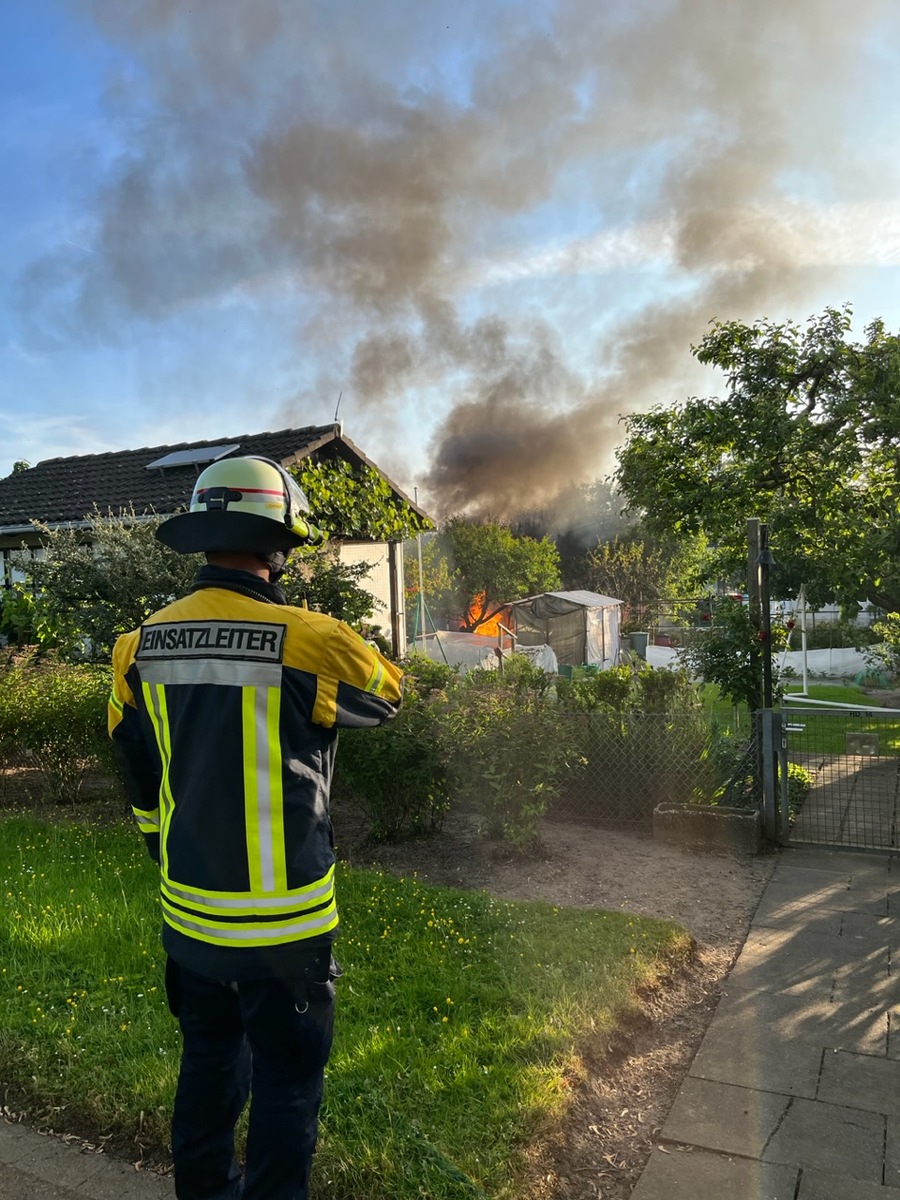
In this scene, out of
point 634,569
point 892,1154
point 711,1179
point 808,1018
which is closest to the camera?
point 711,1179

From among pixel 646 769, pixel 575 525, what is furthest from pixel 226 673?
pixel 575 525

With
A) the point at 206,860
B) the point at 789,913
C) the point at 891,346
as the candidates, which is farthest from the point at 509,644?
the point at 206,860

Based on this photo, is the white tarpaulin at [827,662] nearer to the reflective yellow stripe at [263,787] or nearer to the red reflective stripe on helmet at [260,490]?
the red reflective stripe on helmet at [260,490]

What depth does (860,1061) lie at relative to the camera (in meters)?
3.15

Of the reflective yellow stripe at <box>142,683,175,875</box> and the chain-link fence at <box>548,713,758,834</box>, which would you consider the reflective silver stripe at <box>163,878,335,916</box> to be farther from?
the chain-link fence at <box>548,713,758,834</box>

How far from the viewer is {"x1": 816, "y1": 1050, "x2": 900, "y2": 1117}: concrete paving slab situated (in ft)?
9.45

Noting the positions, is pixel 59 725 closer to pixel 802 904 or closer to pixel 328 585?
pixel 328 585

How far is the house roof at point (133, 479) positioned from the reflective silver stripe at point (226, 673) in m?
9.18

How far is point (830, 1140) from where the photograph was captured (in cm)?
268

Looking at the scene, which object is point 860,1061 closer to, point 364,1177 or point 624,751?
point 364,1177

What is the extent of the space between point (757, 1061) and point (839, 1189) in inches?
28.5

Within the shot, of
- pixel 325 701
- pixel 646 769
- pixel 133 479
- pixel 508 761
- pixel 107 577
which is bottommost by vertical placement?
→ pixel 646 769

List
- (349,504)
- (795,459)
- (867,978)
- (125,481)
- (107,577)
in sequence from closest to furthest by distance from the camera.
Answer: (867,978)
(107,577)
(349,504)
(795,459)
(125,481)

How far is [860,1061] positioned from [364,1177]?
1.92m
